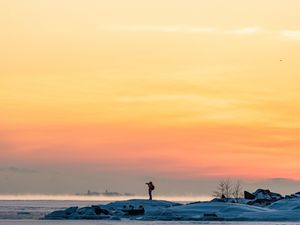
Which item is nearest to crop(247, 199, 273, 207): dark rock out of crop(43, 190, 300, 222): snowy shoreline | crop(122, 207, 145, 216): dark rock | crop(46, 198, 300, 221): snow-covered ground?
crop(43, 190, 300, 222): snowy shoreline

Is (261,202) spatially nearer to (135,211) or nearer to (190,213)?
(135,211)

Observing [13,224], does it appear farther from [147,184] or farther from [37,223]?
[147,184]

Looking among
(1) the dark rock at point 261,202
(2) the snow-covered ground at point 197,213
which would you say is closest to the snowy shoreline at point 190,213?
(2) the snow-covered ground at point 197,213

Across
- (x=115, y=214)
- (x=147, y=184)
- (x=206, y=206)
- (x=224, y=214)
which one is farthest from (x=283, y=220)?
(x=147, y=184)

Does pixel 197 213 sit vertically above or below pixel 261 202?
below

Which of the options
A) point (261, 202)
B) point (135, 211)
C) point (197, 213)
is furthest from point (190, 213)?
point (261, 202)

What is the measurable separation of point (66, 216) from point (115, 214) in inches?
259

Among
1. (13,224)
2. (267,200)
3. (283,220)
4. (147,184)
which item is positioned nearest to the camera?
(13,224)

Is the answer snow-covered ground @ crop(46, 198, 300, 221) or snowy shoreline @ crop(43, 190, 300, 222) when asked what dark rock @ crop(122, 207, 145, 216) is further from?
snow-covered ground @ crop(46, 198, 300, 221)

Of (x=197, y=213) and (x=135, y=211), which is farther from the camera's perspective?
(x=135, y=211)

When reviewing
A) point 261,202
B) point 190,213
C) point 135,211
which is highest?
point 261,202

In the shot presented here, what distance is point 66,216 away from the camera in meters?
79.3

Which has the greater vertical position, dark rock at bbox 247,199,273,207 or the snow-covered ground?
dark rock at bbox 247,199,273,207

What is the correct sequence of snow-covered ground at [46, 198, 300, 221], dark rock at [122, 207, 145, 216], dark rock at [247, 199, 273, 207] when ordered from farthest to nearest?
dark rock at [247, 199, 273, 207]
dark rock at [122, 207, 145, 216]
snow-covered ground at [46, 198, 300, 221]
